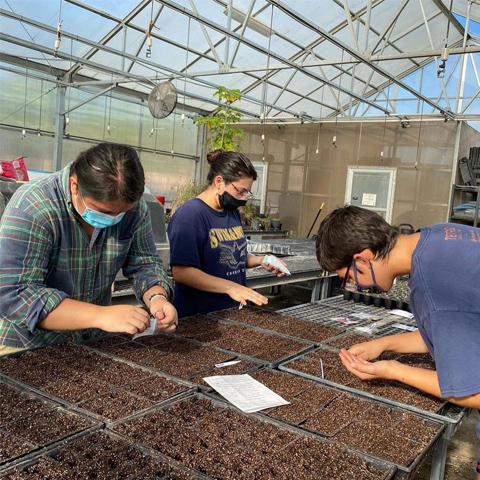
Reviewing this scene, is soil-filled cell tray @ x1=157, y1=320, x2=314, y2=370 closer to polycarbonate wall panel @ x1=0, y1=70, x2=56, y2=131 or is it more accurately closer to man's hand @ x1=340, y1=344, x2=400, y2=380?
man's hand @ x1=340, y1=344, x2=400, y2=380

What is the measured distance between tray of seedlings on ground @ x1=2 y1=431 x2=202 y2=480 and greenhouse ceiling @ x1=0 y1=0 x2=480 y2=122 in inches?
209

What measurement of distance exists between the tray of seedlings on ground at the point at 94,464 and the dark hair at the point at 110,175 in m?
0.66

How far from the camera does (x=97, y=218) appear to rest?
1.49 meters

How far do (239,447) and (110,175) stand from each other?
816mm

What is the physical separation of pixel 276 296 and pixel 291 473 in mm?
5542

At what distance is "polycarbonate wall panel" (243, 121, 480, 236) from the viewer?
9.28m

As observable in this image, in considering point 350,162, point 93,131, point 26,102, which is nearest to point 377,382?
point 26,102

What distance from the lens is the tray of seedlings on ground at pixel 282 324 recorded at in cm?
215

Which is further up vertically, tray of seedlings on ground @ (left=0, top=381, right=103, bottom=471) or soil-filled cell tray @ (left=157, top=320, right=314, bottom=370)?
soil-filled cell tray @ (left=157, top=320, right=314, bottom=370)

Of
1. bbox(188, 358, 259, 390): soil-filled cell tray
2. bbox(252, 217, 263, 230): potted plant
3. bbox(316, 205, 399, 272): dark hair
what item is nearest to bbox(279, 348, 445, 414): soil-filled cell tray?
bbox(188, 358, 259, 390): soil-filled cell tray

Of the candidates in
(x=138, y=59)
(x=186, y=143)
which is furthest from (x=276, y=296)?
(x=186, y=143)

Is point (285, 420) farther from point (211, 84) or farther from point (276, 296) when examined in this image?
point (211, 84)

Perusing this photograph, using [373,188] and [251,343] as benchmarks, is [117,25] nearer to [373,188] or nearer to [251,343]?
[373,188]

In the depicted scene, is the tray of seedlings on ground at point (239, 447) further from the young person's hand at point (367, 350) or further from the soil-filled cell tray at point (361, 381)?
the young person's hand at point (367, 350)
